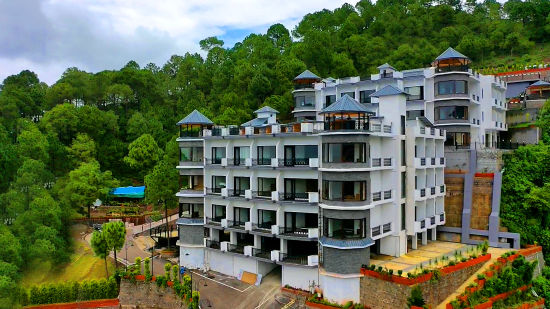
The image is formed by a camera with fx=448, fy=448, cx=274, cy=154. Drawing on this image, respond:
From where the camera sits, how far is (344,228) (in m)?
28.3

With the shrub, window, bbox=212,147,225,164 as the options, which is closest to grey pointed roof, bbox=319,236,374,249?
the shrub

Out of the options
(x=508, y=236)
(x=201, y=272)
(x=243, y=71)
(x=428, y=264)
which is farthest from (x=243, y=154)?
(x=243, y=71)

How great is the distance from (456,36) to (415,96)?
4567 cm

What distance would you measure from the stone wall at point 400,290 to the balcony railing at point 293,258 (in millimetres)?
4304

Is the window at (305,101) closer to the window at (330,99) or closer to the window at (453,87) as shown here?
the window at (330,99)

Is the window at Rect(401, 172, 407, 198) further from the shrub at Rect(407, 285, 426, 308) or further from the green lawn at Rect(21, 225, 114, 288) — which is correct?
the green lawn at Rect(21, 225, 114, 288)

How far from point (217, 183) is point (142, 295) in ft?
33.2

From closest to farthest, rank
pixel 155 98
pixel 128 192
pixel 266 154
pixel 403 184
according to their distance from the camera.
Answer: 1. pixel 403 184
2. pixel 266 154
3. pixel 128 192
4. pixel 155 98

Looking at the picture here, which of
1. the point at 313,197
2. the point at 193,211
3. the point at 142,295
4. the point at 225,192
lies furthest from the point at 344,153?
the point at 142,295

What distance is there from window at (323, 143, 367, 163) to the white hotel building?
2.6 inches

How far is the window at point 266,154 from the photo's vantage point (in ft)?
108

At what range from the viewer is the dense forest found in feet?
123

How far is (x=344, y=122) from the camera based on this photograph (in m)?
28.0

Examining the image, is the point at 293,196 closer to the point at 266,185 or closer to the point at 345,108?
the point at 266,185
